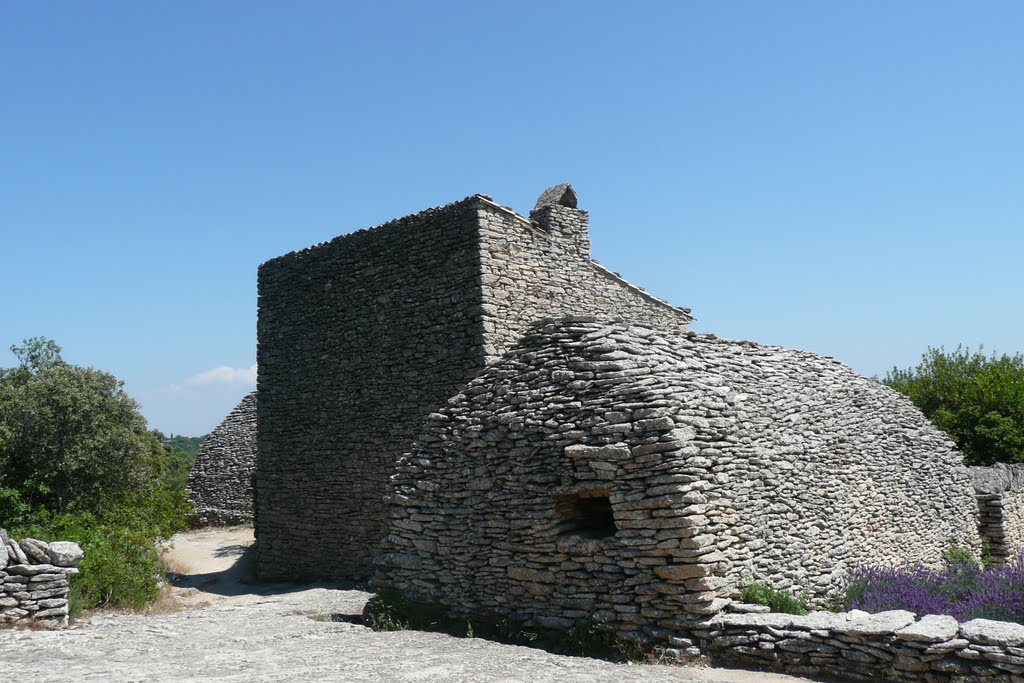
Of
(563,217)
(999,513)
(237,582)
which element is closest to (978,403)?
(999,513)

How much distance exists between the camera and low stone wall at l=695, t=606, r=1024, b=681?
21.0 ft

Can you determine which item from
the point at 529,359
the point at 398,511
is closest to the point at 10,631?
the point at 398,511

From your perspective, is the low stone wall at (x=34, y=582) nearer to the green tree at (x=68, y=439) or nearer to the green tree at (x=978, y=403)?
the green tree at (x=68, y=439)

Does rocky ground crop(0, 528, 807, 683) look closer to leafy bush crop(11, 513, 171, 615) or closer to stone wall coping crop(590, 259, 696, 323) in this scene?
leafy bush crop(11, 513, 171, 615)

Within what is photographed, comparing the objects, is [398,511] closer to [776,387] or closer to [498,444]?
[498,444]

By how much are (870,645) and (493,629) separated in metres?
4.14

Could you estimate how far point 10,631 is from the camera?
8680 mm

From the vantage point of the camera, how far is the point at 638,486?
8461mm

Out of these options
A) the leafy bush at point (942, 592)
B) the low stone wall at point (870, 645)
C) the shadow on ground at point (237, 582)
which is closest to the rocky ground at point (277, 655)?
the low stone wall at point (870, 645)

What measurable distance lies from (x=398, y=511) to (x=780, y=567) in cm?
491

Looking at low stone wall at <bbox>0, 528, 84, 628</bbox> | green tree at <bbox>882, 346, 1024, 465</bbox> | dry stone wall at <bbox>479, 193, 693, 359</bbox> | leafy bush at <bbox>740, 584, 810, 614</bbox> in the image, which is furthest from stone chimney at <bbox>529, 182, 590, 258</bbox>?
green tree at <bbox>882, 346, 1024, 465</bbox>

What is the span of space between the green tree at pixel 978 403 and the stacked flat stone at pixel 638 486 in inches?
435

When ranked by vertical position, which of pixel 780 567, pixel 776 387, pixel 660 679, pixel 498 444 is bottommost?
pixel 660 679

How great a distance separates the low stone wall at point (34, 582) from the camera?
912 centimetres
